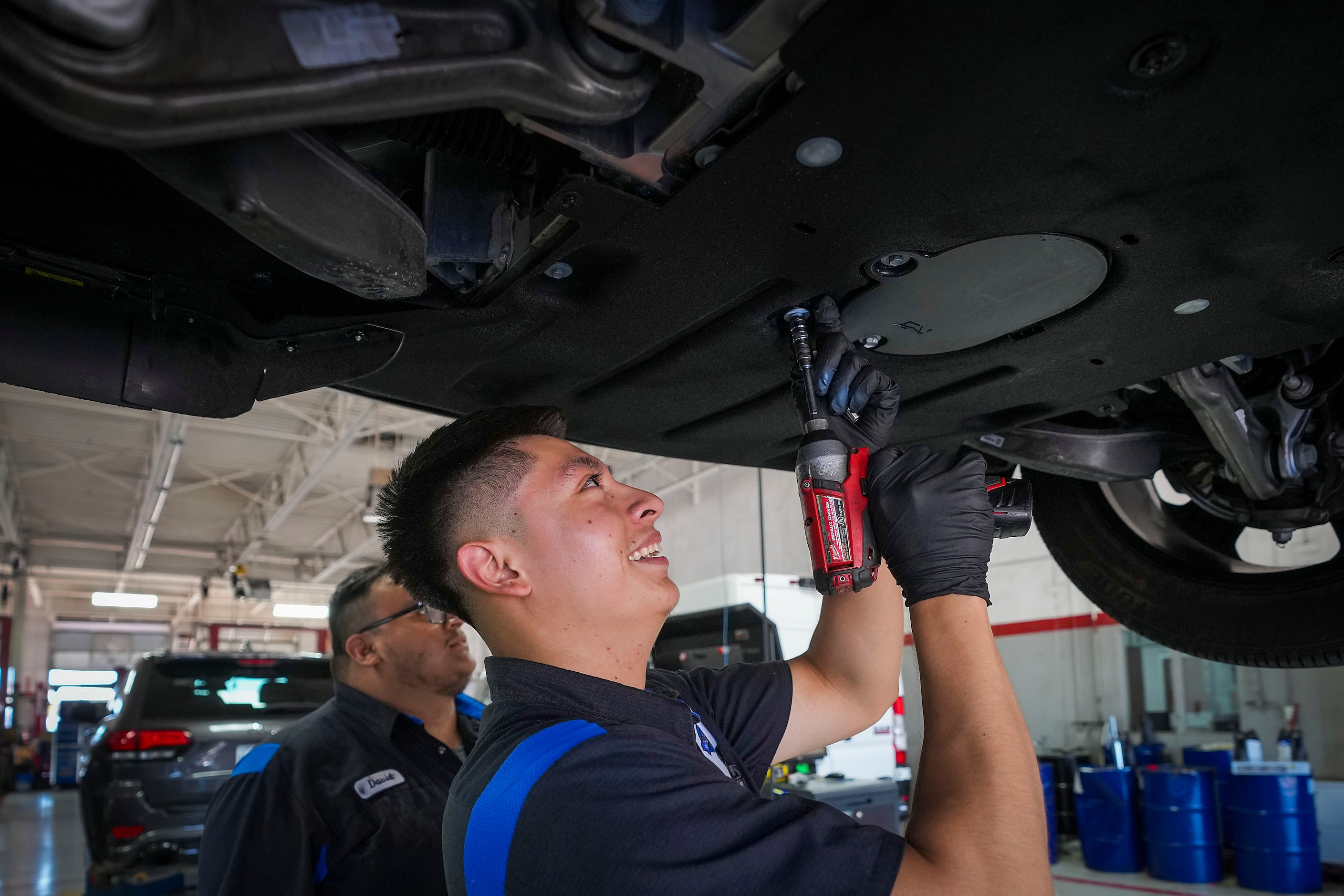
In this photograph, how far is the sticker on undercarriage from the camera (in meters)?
0.75

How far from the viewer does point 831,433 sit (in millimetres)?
1359

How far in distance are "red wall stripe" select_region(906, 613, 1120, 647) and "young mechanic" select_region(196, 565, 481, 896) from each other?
6.76 meters

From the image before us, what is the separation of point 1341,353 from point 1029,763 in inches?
46.7

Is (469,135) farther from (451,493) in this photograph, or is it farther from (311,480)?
(311,480)

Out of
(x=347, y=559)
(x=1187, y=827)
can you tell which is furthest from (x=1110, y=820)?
(x=347, y=559)

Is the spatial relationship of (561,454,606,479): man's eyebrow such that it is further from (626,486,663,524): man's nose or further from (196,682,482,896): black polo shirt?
(196,682,482,896): black polo shirt

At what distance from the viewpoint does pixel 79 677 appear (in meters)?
22.9

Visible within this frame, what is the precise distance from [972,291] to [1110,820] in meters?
6.42

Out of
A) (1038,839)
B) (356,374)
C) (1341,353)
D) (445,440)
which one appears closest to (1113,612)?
(1341,353)

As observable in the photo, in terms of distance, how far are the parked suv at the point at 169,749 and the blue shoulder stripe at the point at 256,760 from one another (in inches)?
81.8

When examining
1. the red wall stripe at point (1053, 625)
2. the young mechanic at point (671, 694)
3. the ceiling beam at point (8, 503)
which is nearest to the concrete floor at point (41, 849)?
the ceiling beam at point (8, 503)

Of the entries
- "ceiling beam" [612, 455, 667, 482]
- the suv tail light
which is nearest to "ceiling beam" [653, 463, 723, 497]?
"ceiling beam" [612, 455, 667, 482]

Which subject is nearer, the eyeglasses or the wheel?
the wheel

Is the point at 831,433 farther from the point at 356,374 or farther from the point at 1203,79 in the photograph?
the point at 356,374
